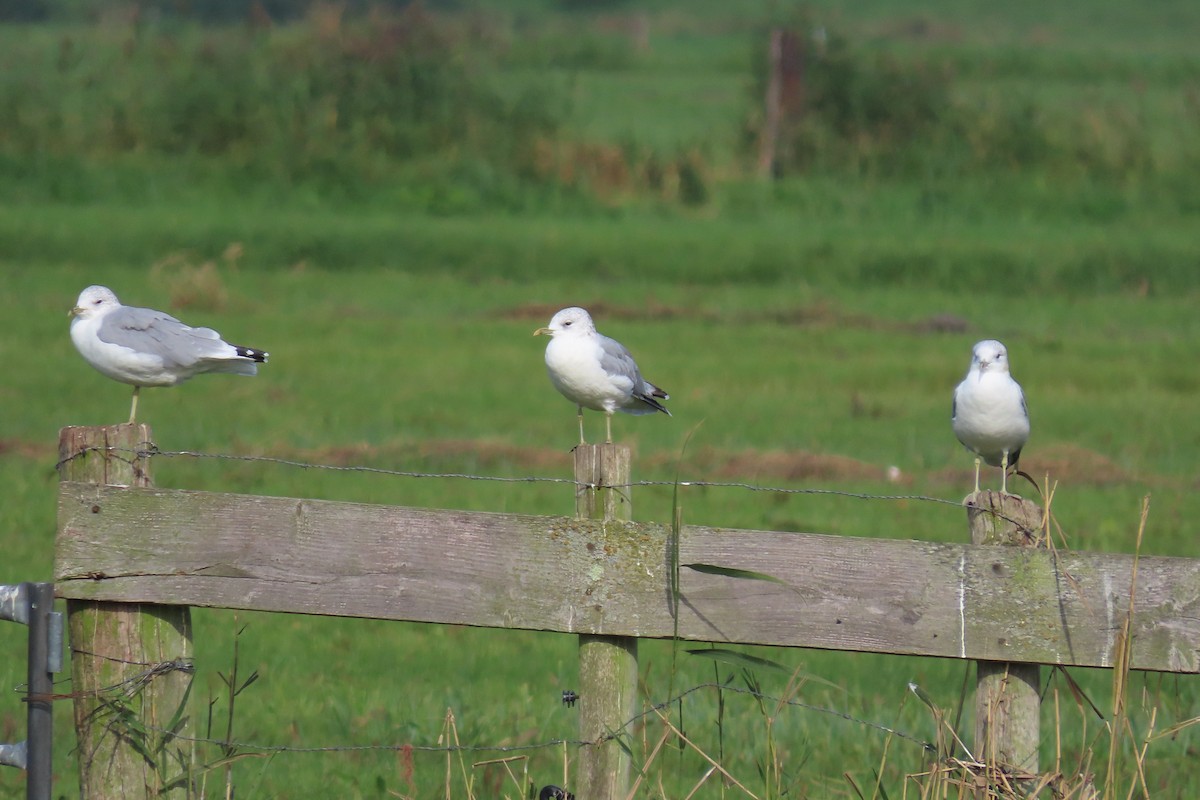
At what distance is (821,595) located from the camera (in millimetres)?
3730

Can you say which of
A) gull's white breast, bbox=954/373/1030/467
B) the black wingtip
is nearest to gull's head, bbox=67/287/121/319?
the black wingtip

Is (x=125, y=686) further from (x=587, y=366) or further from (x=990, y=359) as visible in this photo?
(x=990, y=359)

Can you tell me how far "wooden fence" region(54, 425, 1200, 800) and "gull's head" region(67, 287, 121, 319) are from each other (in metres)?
1.82

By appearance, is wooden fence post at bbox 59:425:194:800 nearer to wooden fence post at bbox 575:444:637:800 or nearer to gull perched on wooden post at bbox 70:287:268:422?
wooden fence post at bbox 575:444:637:800

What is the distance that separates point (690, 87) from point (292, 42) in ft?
26.8

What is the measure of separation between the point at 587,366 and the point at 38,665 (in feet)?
6.92

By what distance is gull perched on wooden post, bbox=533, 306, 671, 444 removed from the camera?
17.4 ft

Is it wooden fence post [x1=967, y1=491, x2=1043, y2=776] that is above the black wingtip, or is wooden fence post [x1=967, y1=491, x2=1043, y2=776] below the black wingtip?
below

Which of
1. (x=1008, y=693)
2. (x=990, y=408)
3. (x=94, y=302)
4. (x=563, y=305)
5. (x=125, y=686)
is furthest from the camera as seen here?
(x=563, y=305)

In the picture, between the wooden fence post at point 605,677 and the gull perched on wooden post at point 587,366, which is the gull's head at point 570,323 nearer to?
the gull perched on wooden post at point 587,366

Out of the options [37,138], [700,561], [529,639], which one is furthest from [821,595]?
[37,138]

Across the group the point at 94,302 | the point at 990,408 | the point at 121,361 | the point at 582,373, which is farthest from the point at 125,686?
the point at 990,408

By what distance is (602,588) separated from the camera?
3756mm

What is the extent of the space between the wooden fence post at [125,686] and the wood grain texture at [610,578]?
84 millimetres
